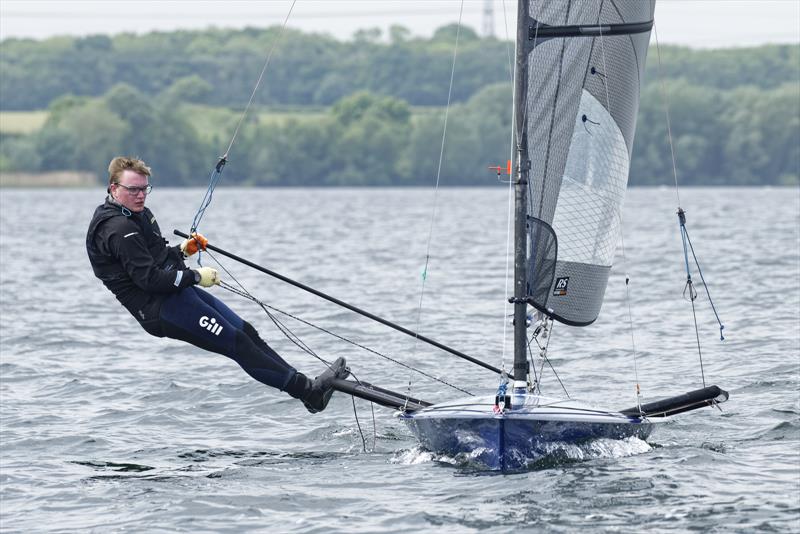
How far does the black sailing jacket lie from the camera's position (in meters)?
10.4

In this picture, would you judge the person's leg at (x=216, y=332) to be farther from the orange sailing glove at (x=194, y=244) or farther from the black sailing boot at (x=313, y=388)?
the orange sailing glove at (x=194, y=244)

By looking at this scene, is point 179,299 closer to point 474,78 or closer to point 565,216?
point 565,216


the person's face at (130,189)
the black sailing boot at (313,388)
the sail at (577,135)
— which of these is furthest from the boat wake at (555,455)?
the person's face at (130,189)

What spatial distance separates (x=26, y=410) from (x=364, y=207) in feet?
208

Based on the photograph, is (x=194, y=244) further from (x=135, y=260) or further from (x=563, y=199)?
(x=563, y=199)

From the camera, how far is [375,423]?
12.5 metres

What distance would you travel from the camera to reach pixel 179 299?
10.6 metres

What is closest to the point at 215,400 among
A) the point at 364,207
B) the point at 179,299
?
the point at 179,299

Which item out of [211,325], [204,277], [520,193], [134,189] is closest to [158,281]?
[204,277]

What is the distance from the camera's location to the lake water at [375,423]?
9.12 meters

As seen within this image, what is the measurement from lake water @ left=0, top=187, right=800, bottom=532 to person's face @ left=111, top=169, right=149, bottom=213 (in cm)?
208

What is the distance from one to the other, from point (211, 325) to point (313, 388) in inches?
39.4

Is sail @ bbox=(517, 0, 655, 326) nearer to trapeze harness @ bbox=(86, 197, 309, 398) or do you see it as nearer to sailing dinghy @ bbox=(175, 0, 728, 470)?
sailing dinghy @ bbox=(175, 0, 728, 470)

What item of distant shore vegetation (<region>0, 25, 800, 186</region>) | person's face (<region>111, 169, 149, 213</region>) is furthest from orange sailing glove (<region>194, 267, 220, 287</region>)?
distant shore vegetation (<region>0, 25, 800, 186</region>)
